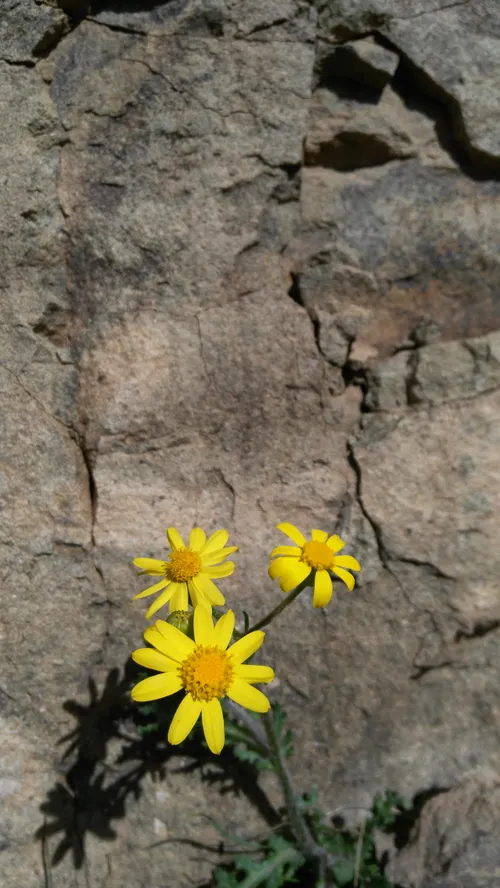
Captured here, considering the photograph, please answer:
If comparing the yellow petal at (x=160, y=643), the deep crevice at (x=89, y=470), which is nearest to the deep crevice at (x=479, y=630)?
the yellow petal at (x=160, y=643)

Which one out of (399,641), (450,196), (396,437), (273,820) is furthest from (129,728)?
(450,196)

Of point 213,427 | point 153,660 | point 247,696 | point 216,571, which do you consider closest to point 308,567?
point 216,571

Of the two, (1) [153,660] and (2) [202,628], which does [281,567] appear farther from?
(1) [153,660]

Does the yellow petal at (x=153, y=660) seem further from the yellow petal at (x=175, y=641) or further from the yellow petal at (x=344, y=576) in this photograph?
the yellow petal at (x=344, y=576)

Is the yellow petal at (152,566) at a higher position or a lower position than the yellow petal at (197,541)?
lower

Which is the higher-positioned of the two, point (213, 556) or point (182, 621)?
point (213, 556)

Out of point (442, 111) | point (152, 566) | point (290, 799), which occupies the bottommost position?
point (290, 799)
